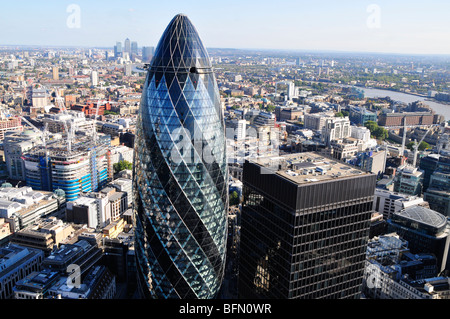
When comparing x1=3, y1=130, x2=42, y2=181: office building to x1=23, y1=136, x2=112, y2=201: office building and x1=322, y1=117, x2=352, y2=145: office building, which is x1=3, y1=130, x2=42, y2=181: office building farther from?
x1=322, y1=117, x2=352, y2=145: office building

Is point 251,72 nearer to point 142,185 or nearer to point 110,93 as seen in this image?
point 110,93

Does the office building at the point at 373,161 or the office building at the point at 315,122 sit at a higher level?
the office building at the point at 315,122

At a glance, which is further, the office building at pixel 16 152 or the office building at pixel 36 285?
the office building at pixel 16 152

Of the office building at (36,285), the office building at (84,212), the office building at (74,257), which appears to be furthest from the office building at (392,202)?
the office building at (36,285)

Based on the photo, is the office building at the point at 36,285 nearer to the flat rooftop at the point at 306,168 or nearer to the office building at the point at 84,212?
the office building at the point at 84,212

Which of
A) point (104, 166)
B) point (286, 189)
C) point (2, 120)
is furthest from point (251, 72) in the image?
point (286, 189)

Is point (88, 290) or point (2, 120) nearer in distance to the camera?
point (88, 290)

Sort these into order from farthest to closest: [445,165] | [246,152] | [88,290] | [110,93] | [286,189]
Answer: [110,93] → [246,152] → [445,165] → [88,290] → [286,189]

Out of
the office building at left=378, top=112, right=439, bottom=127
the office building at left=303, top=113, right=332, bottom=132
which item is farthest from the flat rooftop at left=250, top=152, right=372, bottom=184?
the office building at left=378, top=112, right=439, bottom=127
